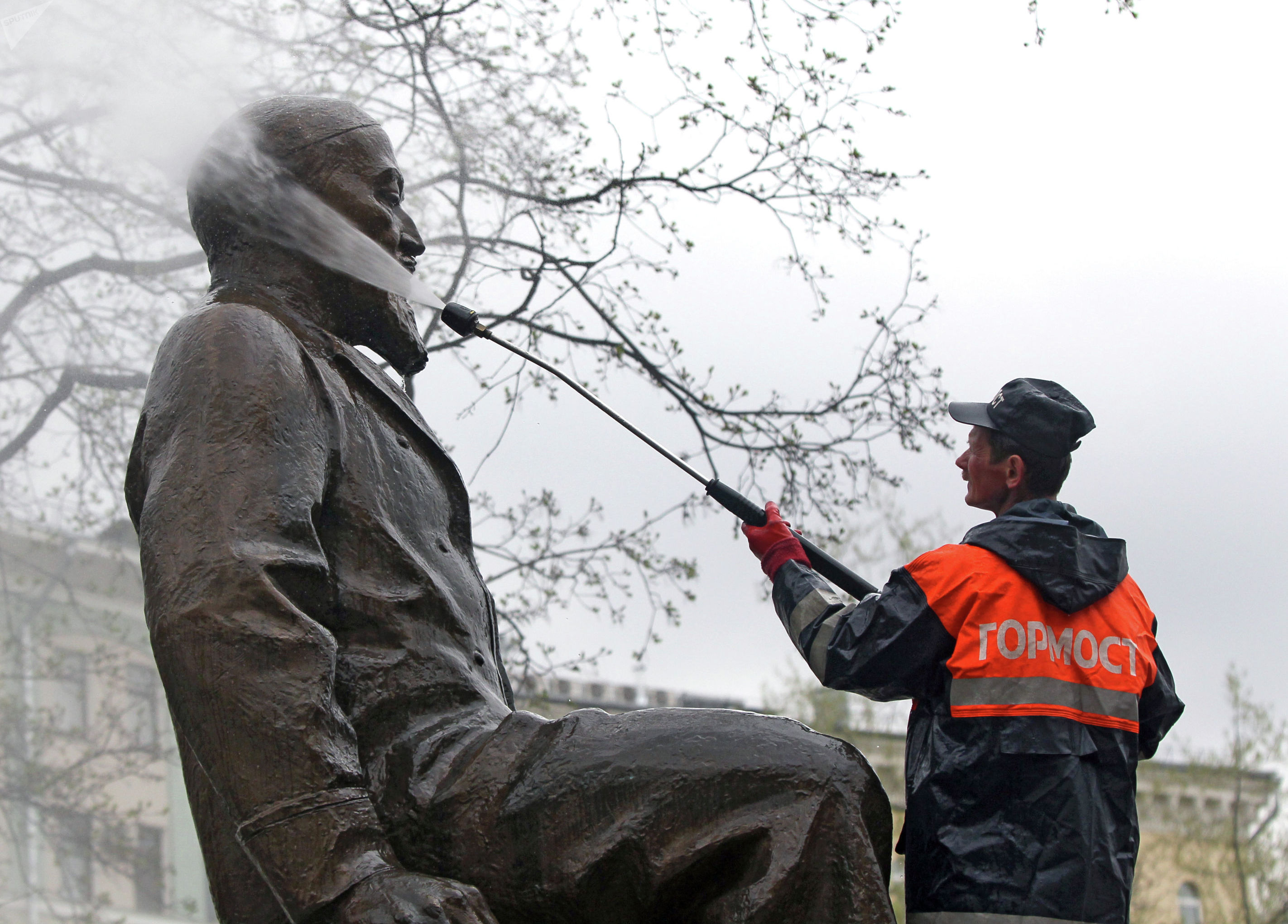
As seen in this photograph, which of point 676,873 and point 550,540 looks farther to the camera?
point 550,540

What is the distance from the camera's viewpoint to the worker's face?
3.37 m

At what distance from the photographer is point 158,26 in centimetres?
725

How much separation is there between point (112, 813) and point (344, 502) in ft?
23.7

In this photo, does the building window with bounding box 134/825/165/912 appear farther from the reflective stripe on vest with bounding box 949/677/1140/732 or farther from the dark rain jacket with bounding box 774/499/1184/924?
the reflective stripe on vest with bounding box 949/677/1140/732

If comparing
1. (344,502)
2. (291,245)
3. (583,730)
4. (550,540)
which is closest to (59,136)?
(550,540)

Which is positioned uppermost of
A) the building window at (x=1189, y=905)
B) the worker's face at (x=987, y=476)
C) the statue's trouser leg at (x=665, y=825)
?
the worker's face at (x=987, y=476)

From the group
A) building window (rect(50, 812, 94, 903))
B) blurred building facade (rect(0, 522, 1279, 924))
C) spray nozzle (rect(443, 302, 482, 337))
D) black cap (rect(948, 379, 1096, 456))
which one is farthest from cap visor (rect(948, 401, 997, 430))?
building window (rect(50, 812, 94, 903))

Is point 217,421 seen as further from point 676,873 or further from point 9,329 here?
point 9,329

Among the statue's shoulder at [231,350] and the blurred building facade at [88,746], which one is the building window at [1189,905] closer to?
the blurred building facade at [88,746]

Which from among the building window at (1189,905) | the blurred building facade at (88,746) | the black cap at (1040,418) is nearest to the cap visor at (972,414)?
the black cap at (1040,418)

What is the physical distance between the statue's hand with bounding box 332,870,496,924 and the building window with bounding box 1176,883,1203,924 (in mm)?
21279

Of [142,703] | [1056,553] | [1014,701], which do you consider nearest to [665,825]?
[1014,701]

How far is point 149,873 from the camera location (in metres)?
9.58

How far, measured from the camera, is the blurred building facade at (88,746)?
9133 millimetres
